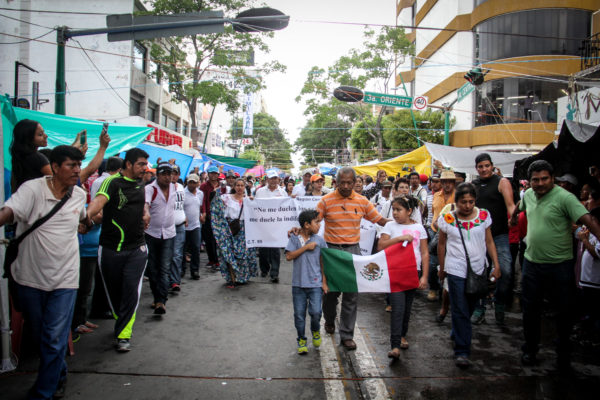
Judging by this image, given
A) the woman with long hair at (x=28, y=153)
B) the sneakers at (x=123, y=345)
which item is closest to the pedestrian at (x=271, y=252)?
the sneakers at (x=123, y=345)

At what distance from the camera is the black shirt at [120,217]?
174 inches

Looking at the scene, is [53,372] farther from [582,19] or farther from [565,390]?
[582,19]

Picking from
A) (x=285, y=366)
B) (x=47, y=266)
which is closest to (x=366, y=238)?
(x=285, y=366)

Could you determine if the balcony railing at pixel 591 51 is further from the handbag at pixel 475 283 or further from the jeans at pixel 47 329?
the jeans at pixel 47 329

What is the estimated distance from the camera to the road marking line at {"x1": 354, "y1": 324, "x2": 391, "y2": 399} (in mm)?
3525

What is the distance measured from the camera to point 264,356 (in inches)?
169

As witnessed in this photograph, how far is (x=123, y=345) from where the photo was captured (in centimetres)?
433

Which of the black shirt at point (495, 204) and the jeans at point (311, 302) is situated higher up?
the black shirt at point (495, 204)

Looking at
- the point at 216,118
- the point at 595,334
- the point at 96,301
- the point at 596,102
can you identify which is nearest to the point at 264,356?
the point at 96,301

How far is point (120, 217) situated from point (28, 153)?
3.51 ft

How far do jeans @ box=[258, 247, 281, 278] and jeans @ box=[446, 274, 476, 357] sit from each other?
411 centimetres

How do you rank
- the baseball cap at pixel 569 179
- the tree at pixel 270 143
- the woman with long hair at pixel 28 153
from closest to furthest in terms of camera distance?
the woman with long hair at pixel 28 153 < the baseball cap at pixel 569 179 < the tree at pixel 270 143

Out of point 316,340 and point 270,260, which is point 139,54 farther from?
point 316,340

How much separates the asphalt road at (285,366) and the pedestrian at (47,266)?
53cm
